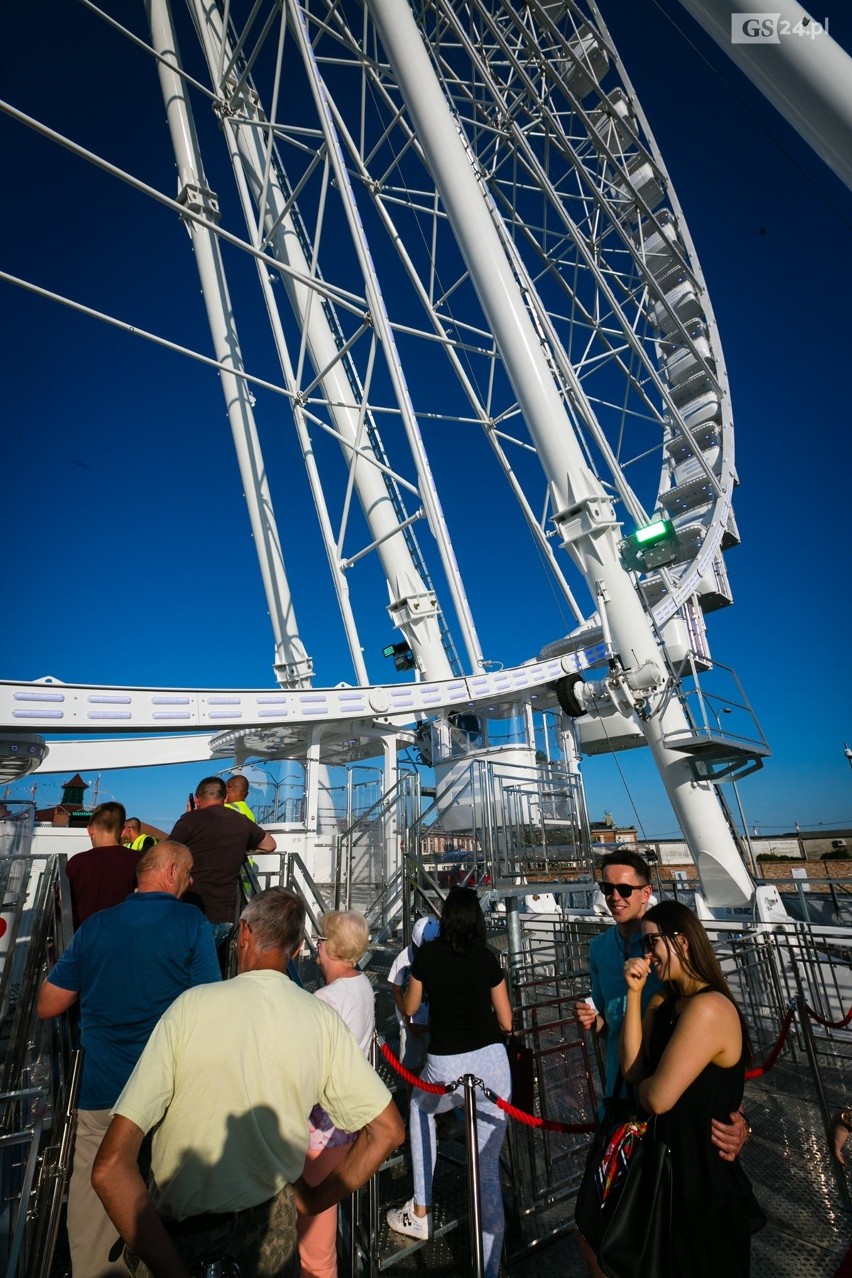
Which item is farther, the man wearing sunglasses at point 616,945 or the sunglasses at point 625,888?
the sunglasses at point 625,888

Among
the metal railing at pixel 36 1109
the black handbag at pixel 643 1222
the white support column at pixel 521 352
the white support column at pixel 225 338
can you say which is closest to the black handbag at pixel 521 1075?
the black handbag at pixel 643 1222

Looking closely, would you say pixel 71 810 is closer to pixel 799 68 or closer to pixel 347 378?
pixel 347 378

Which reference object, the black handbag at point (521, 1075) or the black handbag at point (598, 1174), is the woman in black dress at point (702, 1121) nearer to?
the black handbag at point (598, 1174)

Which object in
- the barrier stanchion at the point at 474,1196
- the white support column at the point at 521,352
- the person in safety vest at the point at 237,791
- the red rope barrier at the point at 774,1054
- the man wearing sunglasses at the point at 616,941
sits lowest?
the barrier stanchion at the point at 474,1196

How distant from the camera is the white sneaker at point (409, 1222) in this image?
Result: 135 inches

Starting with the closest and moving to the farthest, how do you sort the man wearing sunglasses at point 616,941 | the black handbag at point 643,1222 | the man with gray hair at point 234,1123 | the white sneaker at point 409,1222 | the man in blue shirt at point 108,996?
the man with gray hair at point 234,1123
the black handbag at point 643,1222
the man in blue shirt at point 108,996
the man wearing sunglasses at point 616,941
the white sneaker at point 409,1222

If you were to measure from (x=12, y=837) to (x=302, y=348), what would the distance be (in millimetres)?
9077

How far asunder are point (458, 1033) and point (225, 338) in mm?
14045

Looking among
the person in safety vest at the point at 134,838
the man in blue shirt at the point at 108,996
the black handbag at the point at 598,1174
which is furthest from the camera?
the person in safety vest at the point at 134,838

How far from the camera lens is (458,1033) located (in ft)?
11.2

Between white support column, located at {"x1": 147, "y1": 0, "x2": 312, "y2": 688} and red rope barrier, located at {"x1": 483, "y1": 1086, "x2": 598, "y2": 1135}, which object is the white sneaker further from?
white support column, located at {"x1": 147, "y1": 0, "x2": 312, "y2": 688}

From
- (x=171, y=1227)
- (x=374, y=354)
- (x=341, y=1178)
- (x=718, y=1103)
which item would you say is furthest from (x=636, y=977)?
(x=374, y=354)

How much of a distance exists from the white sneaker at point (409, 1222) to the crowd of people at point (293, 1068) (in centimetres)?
1
